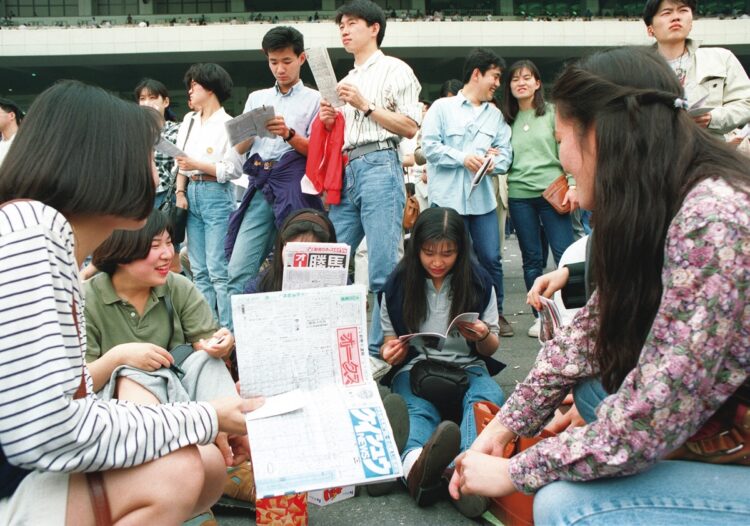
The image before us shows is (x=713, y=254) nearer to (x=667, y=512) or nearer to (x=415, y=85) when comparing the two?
(x=667, y=512)

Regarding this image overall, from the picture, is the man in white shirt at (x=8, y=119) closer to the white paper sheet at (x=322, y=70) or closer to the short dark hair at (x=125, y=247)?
the white paper sheet at (x=322, y=70)

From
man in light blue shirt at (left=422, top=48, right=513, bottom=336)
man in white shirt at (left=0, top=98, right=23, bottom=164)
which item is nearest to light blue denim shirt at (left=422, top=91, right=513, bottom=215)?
man in light blue shirt at (left=422, top=48, right=513, bottom=336)

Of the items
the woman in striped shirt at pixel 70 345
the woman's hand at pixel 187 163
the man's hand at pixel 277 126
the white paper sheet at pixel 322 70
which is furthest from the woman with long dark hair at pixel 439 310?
the woman's hand at pixel 187 163

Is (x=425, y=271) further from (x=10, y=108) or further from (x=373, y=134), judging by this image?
(x=10, y=108)

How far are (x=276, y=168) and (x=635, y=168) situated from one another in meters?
2.71

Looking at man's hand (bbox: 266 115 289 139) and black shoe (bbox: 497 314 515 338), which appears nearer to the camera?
man's hand (bbox: 266 115 289 139)

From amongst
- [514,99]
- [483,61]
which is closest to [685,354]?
[483,61]

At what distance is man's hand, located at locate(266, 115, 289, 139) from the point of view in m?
3.66

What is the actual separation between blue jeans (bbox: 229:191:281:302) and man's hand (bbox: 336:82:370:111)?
0.76 meters

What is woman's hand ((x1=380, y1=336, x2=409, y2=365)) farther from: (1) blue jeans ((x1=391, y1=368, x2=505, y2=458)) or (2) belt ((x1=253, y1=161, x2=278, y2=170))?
(2) belt ((x1=253, y1=161, x2=278, y2=170))

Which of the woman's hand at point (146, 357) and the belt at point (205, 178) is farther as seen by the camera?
the belt at point (205, 178)

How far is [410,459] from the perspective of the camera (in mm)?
2502

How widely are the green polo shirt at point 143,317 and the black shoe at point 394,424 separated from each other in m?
0.75

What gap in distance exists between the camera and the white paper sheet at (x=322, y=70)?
3441 mm
